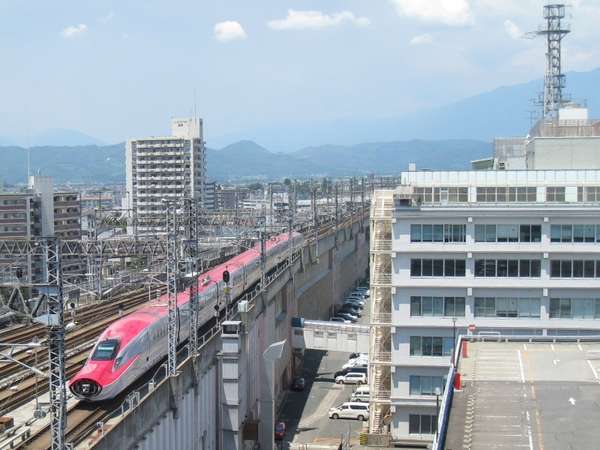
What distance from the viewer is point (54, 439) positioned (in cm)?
1462

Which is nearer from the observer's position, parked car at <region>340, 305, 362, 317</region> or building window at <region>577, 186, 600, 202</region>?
building window at <region>577, 186, 600, 202</region>

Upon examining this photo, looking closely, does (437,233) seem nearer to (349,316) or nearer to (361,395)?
(361,395)

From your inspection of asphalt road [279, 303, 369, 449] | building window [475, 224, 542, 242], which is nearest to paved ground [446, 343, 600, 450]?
building window [475, 224, 542, 242]

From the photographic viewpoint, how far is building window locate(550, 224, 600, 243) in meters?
30.6

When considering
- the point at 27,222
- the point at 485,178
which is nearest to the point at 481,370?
the point at 485,178

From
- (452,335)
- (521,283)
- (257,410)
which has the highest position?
(521,283)

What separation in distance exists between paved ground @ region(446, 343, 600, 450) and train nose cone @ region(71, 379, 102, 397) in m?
8.70

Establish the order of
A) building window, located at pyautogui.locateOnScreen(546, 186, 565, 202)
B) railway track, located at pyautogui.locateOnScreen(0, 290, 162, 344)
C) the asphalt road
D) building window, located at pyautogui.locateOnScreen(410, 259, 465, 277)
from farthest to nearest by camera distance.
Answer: the asphalt road, building window, located at pyautogui.locateOnScreen(546, 186, 565, 202), building window, located at pyautogui.locateOnScreen(410, 259, 465, 277), railway track, located at pyautogui.locateOnScreen(0, 290, 162, 344)

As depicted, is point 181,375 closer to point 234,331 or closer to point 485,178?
point 234,331

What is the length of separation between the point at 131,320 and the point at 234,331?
14.4 feet

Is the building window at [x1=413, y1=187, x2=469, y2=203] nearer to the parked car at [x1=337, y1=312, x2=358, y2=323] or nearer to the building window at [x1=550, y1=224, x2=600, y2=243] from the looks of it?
the building window at [x1=550, y1=224, x2=600, y2=243]

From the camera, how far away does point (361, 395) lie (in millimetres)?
37375

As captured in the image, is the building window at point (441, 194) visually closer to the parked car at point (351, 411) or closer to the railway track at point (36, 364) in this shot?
the parked car at point (351, 411)

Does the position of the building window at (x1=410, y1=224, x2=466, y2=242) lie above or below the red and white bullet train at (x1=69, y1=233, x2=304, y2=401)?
above
